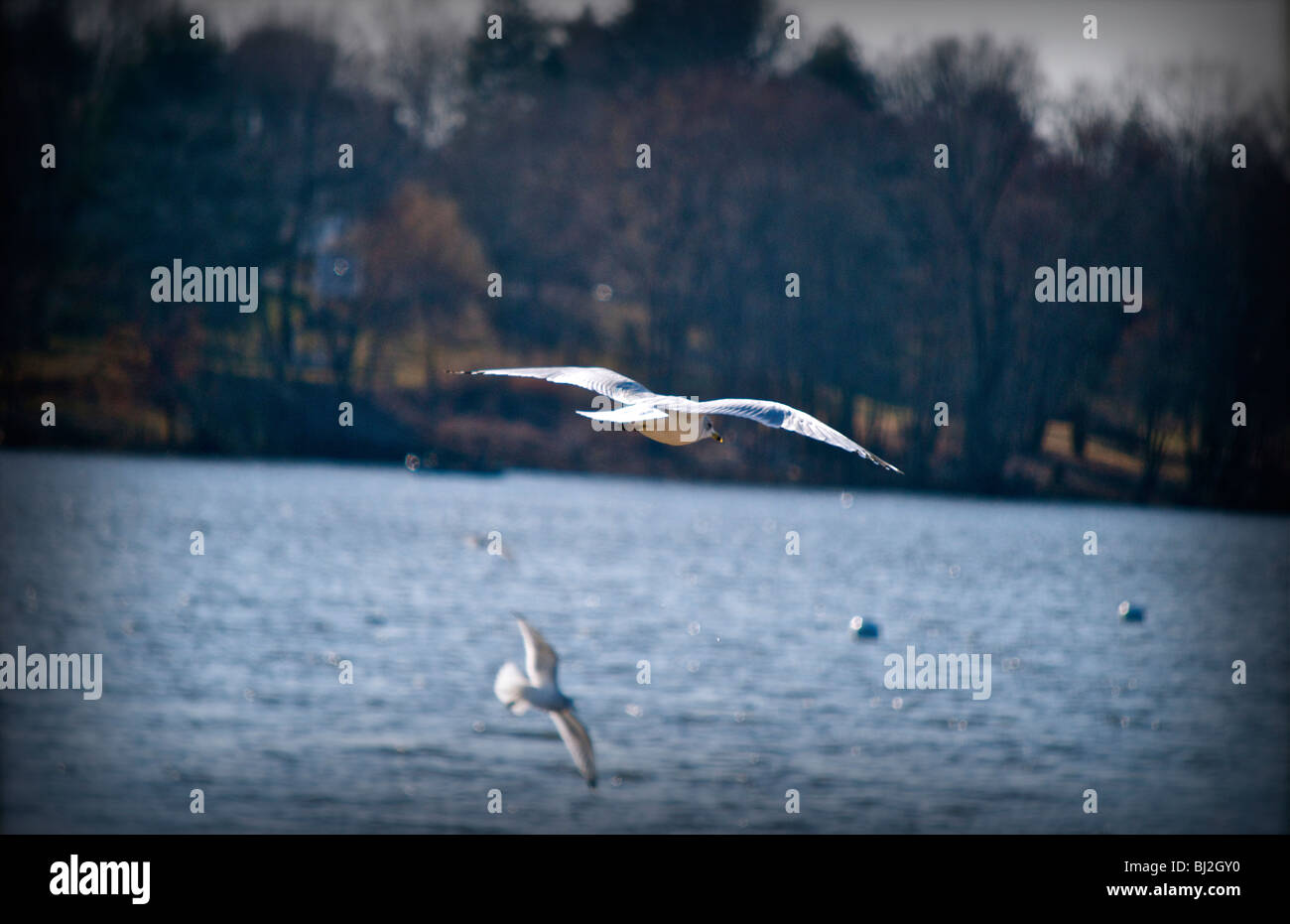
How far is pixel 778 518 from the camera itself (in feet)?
183

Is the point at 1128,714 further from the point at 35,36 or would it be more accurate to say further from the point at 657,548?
the point at 35,36

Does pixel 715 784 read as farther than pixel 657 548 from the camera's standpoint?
No

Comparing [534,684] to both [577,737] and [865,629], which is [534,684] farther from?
[865,629]

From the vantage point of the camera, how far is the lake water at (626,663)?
24531 millimetres

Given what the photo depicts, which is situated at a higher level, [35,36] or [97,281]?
[35,36]

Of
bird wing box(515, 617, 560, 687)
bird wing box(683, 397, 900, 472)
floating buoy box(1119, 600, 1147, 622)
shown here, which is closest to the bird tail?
bird wing box(515, 617, 560, 687)

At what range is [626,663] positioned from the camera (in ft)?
104

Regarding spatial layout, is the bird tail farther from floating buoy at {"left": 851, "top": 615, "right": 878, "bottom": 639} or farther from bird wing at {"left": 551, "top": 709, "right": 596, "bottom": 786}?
floating buoy at {"left": 851, "top": 615, "right": 878, "bottom": 639}

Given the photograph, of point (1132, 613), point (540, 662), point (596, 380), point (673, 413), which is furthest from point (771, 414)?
point (1132, 613)

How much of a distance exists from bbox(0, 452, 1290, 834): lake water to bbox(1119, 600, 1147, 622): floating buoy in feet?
1.17

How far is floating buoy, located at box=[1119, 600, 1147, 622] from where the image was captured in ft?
129

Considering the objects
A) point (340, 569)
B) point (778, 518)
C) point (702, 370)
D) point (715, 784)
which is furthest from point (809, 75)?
point (715, 784)

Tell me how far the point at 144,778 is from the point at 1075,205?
149 feet

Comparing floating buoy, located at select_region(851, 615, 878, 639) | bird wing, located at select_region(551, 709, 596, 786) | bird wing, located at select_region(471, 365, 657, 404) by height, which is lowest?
bird wing, located at select_region(551, 709, 596, 786)
